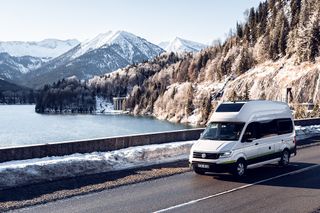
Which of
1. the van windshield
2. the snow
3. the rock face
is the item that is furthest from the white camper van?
the snow

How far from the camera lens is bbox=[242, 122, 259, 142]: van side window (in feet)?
47.3

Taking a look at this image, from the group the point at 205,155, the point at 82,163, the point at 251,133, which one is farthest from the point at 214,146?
the point at 82,163

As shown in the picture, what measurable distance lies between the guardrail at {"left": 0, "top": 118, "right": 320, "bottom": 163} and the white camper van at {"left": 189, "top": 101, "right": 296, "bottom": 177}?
551cm

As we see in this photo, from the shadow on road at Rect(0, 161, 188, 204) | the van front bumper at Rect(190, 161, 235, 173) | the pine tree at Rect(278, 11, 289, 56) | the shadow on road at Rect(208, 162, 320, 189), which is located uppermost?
the pine tree at Rect(278, 11, 289, 56)

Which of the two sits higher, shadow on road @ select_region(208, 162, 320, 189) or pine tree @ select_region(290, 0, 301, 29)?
pine tree @ select_region(290, 0, 301, 29)

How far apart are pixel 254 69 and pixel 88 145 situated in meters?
93.7

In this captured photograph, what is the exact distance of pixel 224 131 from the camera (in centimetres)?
1465

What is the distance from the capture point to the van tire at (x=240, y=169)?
45.6 feet

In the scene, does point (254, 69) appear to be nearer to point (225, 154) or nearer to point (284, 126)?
point (284, 126)

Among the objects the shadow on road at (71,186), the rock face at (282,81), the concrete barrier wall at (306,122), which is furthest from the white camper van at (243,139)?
the rock face at (282,81)

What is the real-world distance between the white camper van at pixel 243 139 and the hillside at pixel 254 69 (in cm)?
4167

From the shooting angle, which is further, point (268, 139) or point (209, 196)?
point (268, 139)

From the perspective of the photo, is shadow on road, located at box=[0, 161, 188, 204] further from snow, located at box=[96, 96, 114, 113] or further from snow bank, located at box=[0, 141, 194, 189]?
snow, located at box=[96, 96, 114, 113]

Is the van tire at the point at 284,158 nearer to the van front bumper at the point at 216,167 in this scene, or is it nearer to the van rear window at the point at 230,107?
the van rear window at the point at 230,107
